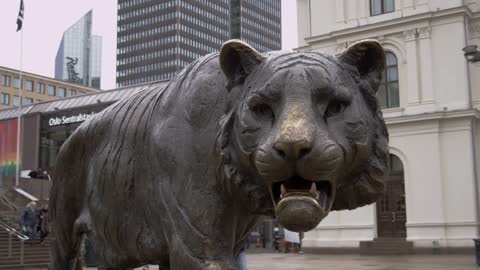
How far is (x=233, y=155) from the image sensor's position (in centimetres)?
179

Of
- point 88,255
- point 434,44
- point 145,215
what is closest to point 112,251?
point 145,215

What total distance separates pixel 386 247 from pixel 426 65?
7.85m

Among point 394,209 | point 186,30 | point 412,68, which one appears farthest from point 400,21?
point 186,30

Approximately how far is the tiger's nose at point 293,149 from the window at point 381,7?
27.8 m

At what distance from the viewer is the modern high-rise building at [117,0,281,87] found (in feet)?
419

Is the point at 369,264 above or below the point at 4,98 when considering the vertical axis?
below

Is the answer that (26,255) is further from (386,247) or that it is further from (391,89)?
(391,89)

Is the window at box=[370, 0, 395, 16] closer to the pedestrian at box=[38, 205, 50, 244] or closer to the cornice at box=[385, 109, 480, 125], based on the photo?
the cornice at box=[385, 109, 480, 125]

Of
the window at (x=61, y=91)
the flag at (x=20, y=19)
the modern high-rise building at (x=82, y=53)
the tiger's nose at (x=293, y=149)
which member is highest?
the modern high-rise building at (x=82, y=53)

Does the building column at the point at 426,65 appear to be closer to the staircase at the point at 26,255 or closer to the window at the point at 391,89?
the window at the point at 391,89

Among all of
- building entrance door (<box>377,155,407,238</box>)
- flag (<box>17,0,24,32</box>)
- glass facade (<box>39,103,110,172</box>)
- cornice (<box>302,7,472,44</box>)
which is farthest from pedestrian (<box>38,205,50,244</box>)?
glass facade (<box>39,103,110,172</box>)

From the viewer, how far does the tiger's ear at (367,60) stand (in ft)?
5.91

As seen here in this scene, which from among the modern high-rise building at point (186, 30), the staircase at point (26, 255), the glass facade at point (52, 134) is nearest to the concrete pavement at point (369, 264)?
the staircase at point (26, 255)

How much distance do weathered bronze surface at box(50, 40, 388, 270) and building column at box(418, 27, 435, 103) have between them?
1024 inches
